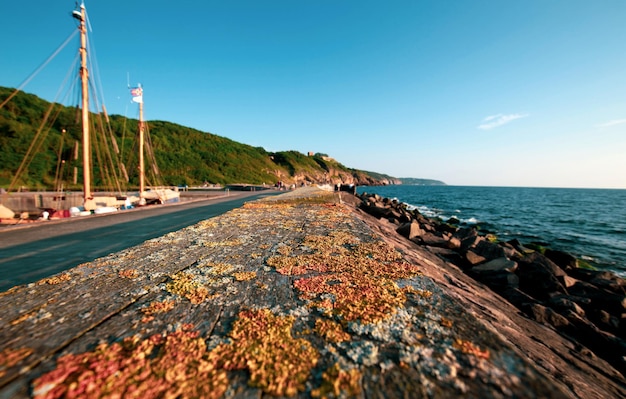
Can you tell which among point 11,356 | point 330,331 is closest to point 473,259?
point 330,331

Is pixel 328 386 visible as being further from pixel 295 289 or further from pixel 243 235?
pixel 243 235

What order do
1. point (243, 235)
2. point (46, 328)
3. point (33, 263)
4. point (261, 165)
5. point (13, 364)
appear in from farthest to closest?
1. point (261, 165)
2. point (243, 235)
3. point (33, 263)
4. point (46, 328)
5. point (13, 364)

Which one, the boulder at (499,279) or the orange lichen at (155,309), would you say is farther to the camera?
the boulder at (499,279)

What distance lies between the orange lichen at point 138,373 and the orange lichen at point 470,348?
7.08 feet

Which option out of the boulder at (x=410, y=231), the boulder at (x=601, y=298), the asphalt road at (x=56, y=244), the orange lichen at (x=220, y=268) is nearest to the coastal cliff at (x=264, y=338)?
the orange lichen at (x=220, y=268)

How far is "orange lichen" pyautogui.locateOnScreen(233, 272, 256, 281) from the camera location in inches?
169

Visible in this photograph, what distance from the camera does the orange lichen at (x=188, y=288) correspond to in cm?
354

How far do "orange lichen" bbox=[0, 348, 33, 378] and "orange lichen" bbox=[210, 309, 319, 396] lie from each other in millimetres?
1689

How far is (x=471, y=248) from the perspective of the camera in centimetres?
1345

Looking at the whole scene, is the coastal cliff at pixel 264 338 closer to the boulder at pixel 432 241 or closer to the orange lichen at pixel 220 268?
the orange lichen at pixel 220 268

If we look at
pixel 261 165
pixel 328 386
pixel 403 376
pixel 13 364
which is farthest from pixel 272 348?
pixel 261 165

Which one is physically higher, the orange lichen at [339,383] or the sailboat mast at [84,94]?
the sailboat mast at [84,94]

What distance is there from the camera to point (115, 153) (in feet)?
169

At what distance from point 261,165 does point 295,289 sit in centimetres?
11233
